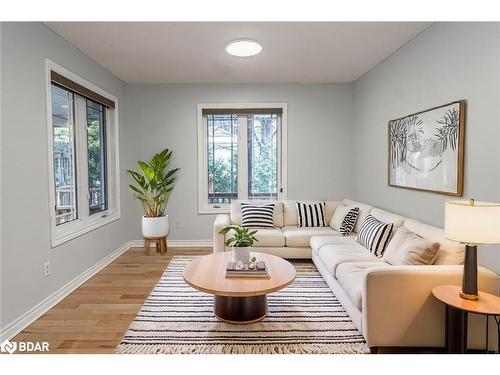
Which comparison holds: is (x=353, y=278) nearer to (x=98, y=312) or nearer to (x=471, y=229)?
(x=471, y=229)

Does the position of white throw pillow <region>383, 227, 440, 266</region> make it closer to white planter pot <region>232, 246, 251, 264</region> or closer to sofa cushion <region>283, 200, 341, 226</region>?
white planter pot <region>232, 246, 251, 264</region>

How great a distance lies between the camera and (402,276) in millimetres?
1930

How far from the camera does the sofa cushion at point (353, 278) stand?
7.02 feet

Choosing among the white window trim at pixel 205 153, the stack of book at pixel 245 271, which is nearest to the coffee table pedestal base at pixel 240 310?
the stack of book at pixel 245 271

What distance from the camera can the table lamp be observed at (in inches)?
65.0

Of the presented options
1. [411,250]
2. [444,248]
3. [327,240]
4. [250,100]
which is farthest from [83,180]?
[444,248]

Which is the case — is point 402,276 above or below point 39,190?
below

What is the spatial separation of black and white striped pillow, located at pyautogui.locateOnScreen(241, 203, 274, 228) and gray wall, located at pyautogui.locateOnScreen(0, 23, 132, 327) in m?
2.07

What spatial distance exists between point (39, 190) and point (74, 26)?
4.89ft

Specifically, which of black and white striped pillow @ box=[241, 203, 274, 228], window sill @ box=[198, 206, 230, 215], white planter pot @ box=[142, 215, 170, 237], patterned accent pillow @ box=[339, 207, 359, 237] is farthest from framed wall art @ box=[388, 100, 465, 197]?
white planter pot @ box=[142, 215, 170, 237]

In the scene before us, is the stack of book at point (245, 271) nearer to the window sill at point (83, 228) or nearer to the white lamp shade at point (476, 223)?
the white lamp shade at point (476, 223)

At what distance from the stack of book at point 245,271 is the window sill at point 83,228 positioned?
5.51ft
